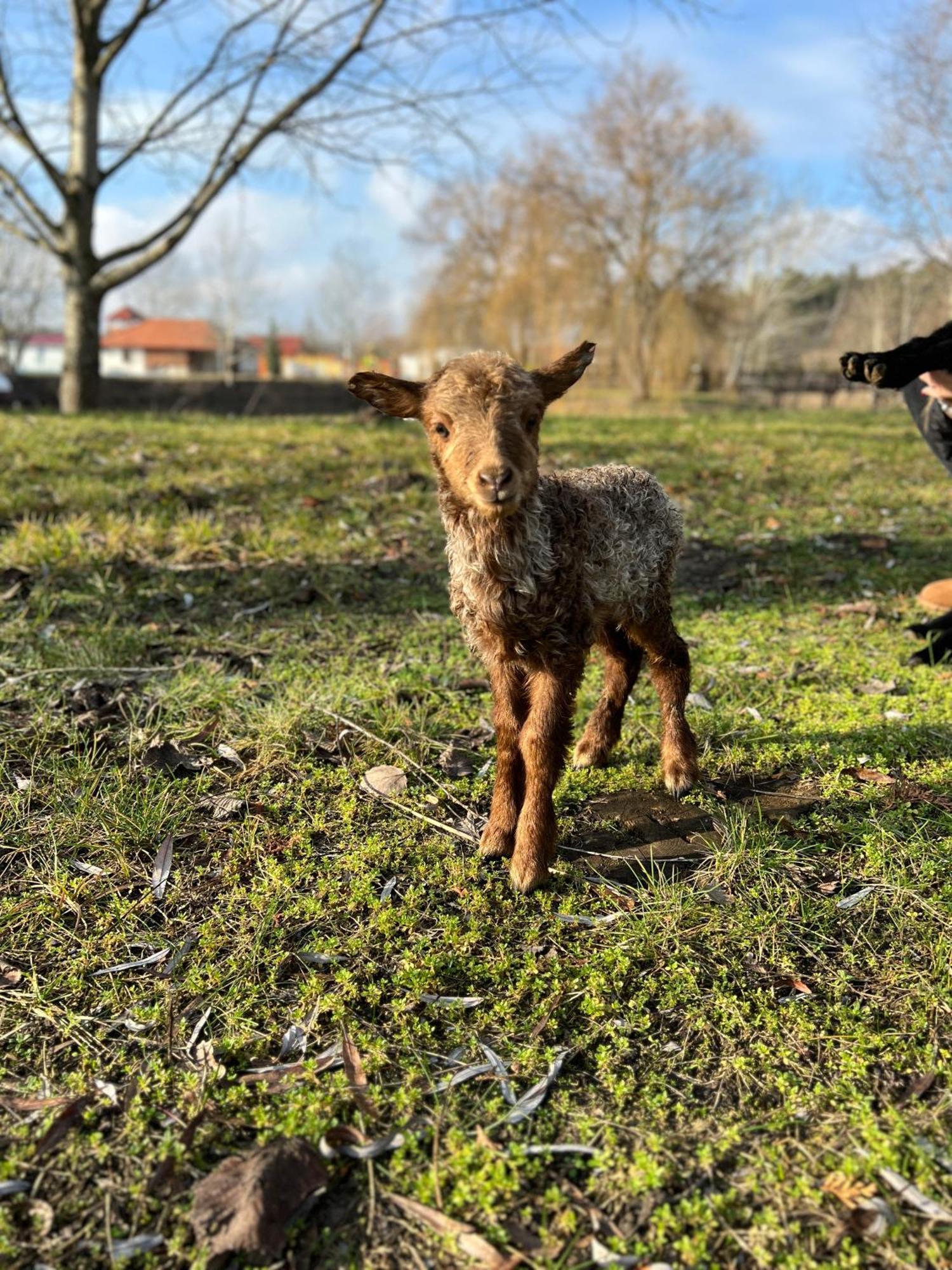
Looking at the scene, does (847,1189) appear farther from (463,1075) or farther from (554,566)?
(554,566)

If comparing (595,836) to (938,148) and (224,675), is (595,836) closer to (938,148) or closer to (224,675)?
(224,675)

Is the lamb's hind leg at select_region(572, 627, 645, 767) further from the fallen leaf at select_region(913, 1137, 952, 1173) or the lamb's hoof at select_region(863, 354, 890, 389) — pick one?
the fallen leaf at select_region(913, 1137, 952, 1173)

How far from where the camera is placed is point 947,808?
3.35 m

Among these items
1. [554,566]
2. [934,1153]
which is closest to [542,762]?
[554,566]

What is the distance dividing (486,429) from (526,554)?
471 millimetres

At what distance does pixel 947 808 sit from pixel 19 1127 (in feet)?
11.0

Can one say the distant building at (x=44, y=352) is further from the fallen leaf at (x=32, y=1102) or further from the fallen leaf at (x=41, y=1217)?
the fallen leaf at (x=41, y=1217)

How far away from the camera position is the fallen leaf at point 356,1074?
7.07ft

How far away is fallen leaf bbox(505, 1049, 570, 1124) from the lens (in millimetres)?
2139

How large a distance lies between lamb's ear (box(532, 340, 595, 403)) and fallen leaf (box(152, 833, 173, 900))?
2.17m

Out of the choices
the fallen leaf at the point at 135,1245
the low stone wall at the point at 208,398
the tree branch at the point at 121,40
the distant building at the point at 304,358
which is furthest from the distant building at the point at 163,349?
the fallen leaf at the point at 135,1245

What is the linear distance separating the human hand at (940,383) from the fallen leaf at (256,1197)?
15.1 feet

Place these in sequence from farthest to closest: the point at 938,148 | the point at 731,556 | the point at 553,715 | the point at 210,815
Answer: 1. the point at 938,148
2. the point at 731,556
3. the point at 210,815
4. the point at 553,715

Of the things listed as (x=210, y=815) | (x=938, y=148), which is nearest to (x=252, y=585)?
(x=210, y=815)
